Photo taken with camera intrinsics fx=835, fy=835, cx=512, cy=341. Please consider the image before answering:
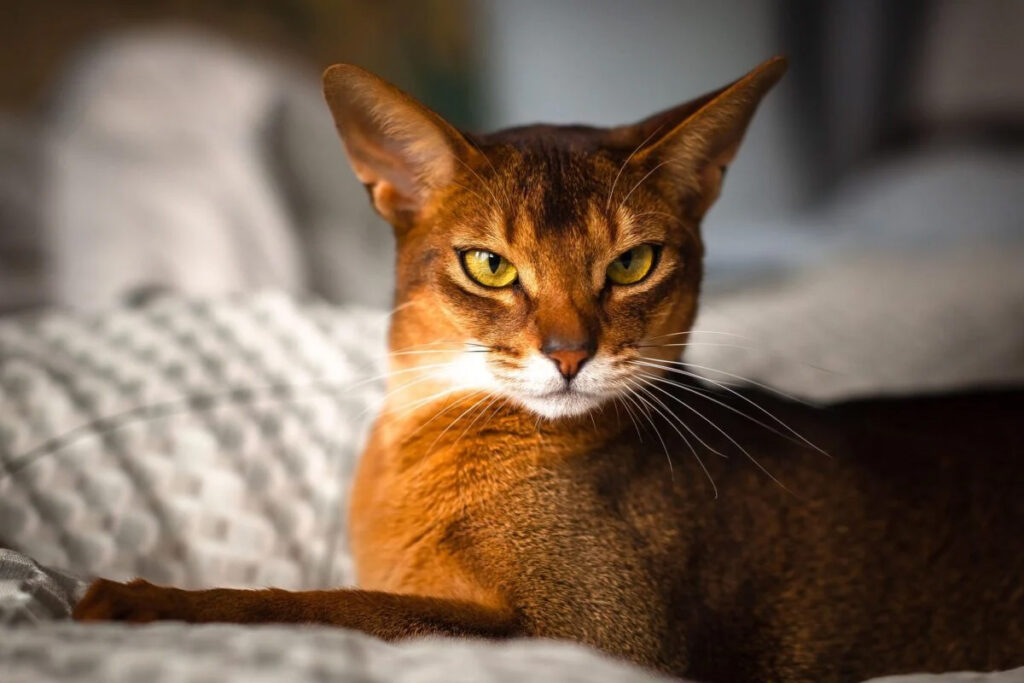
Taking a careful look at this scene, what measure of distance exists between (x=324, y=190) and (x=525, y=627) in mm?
1587

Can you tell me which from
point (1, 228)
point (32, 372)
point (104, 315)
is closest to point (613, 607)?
point (32, 372)

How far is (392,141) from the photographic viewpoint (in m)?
→ 1.05

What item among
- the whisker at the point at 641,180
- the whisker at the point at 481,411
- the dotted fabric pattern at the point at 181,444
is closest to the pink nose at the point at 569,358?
the whisker at the point at 481,411

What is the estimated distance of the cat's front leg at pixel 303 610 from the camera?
2.43 ft

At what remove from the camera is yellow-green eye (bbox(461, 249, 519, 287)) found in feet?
3.28

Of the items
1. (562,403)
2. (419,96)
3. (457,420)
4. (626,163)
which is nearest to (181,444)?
(457,420)

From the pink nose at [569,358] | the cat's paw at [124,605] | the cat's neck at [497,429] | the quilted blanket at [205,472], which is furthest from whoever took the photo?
the cat's neck at [497,429]

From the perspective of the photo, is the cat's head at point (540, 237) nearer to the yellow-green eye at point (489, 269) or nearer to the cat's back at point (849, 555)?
the yellow-green eye at point (489, 269)

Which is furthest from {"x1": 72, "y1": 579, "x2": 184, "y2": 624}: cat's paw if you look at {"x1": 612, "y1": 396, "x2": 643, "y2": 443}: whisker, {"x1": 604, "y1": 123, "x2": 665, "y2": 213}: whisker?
{"x1": 604, "y1": 123, "x2": 665, "y2": 213}: whisker

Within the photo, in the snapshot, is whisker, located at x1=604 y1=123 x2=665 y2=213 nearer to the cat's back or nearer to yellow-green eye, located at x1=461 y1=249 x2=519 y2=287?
yellow-green eye, located at x1=461 y1=249 x2=519 y2=287

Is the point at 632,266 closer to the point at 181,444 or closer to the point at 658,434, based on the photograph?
the point at 658,434

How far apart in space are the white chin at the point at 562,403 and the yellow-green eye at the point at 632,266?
0.50 ft

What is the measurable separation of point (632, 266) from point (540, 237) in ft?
0.42

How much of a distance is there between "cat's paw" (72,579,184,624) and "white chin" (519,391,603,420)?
1.40 ft
